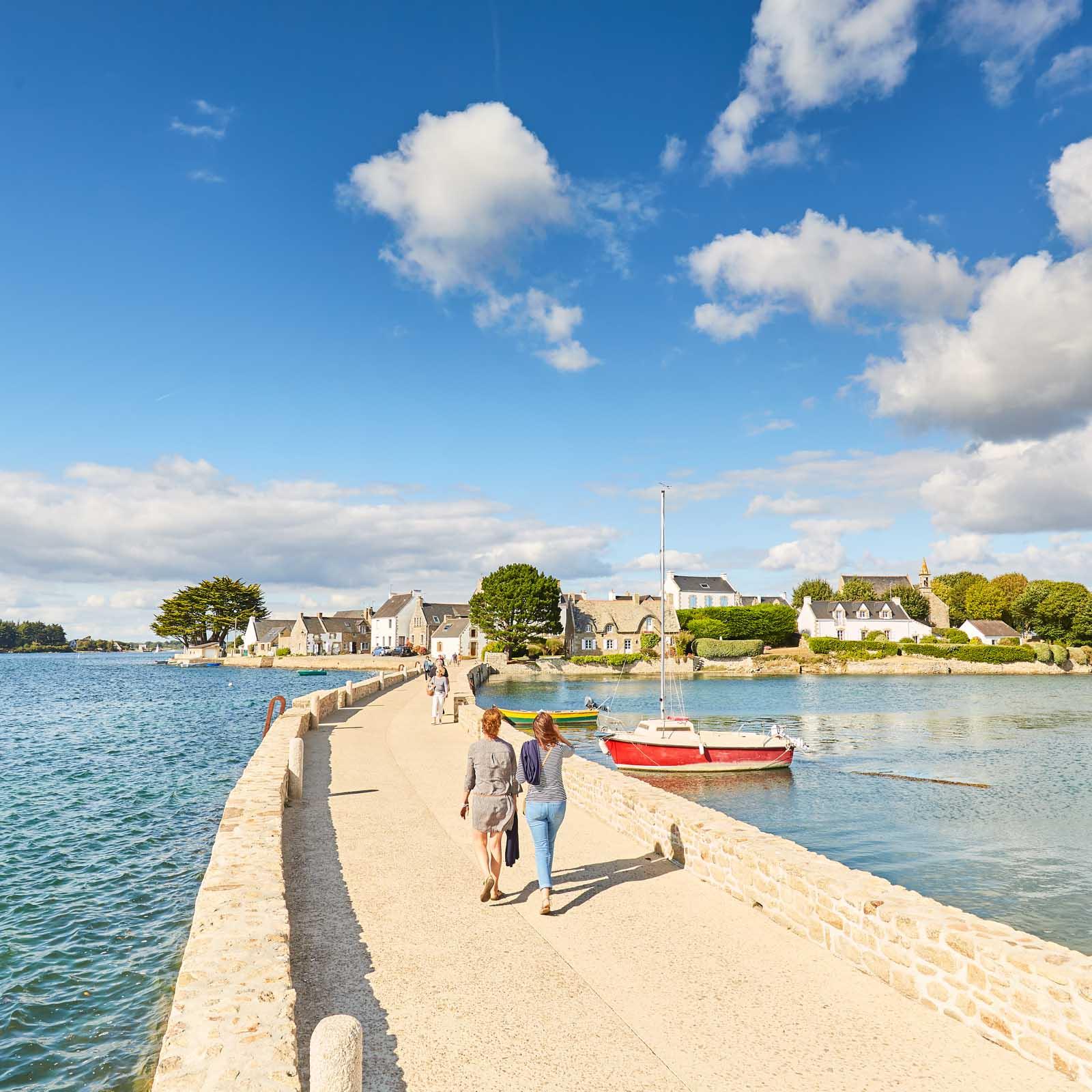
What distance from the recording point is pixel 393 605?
12506 cm

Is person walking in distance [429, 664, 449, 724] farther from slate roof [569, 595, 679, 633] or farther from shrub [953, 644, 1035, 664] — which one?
shrub [953, 644, 1035, 664]

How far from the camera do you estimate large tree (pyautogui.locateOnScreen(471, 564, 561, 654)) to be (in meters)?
86.5

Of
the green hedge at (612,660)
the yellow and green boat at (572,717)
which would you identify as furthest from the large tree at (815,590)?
the yellow and green boat at (572,717)

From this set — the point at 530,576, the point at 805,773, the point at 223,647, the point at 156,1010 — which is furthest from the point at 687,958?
the point at 223,647

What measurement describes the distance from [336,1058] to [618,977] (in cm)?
367

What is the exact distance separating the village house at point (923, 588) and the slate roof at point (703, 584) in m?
22.9

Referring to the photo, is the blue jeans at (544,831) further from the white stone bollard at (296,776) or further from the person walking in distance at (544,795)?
the white stone bollard at (296,776)

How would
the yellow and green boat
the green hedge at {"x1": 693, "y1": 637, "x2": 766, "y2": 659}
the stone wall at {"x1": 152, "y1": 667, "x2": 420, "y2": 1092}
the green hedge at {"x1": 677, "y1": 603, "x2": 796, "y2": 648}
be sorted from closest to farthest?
the stone wall at {"x1": 152, "y1": 667, "x2": 420, "y2": 1092} → the yellow and green boat → the green hedge at {"x1": 693, "y1": 637, "x2": 766, "y2": 659} → the green hedge at {"x1": 677, "y1": 603, "x2": 796, "y2": 648}

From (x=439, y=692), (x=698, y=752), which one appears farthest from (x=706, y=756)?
(x=439, y=692)

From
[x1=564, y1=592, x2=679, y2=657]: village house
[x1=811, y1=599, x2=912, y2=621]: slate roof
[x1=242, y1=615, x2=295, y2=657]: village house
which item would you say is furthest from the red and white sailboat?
[x1=242, y1=615, x2=295, y2=657]: village house

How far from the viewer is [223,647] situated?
129 meters

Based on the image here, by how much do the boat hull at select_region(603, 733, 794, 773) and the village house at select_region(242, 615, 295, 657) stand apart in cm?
10868

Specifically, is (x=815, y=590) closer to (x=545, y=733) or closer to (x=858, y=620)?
(x=858, y=620)

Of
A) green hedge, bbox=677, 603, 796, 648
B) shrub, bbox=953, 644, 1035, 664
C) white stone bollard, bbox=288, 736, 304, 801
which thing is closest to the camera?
white stone bollard, bbox=288, 736, 304, 801
